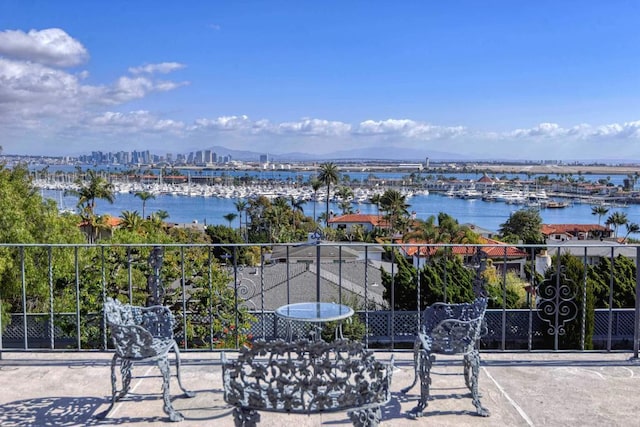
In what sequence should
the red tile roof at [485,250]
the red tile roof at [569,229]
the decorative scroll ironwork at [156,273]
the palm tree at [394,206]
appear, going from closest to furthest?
the decorative scroll ironwork at [156,273] → the red tile roof at [485,250] → the palm tree at [394,206] → the red tile roof at [569,229]

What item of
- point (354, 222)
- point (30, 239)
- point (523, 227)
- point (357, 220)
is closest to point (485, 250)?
point (30, 239)

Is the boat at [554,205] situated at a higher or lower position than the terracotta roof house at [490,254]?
lower

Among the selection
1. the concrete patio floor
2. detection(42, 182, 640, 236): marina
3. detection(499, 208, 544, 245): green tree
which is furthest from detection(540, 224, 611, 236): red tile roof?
the concrete patio floor

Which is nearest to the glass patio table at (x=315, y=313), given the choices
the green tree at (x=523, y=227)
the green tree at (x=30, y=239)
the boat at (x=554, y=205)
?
the green tree at (x=30, y=239)

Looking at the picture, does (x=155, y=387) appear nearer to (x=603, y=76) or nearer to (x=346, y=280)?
(x=346, y=280)

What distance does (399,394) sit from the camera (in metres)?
3.65

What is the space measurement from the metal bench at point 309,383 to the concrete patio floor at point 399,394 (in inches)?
32.9

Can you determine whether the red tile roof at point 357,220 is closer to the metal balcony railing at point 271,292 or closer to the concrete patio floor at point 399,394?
the metal balcony railing at point 271,292

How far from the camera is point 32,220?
14625 millimetres

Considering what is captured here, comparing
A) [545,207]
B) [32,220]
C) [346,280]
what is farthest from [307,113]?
[32,220]

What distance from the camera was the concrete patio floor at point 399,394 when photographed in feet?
10.6

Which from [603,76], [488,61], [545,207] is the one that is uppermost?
[488,61]

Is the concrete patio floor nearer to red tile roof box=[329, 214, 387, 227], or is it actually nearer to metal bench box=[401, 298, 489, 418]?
metal bench box=[401, 298, 489, 418]

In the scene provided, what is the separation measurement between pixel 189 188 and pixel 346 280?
366ft
